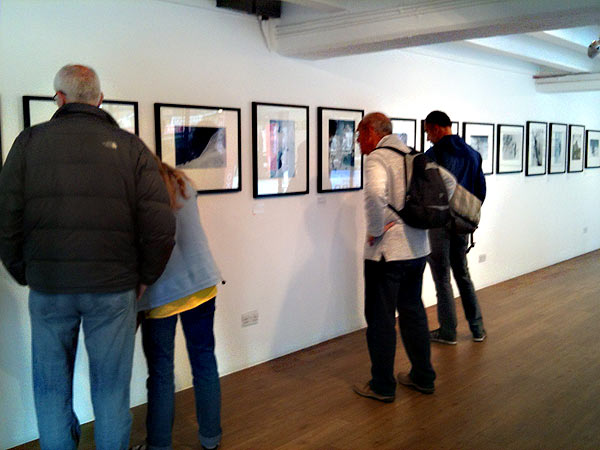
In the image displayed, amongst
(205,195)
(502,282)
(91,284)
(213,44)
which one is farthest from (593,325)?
(91,284)

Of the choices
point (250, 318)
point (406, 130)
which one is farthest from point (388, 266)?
point (406, 130)

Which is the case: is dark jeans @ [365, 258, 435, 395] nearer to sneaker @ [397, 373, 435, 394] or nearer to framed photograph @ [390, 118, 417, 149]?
sneaker @ [397, 373, 435, 394]

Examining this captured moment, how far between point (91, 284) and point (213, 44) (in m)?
2.13

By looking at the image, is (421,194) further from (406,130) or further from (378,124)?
(406,130)

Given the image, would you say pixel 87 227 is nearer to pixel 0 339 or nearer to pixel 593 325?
pixel 0 339

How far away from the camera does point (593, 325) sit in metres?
5.38

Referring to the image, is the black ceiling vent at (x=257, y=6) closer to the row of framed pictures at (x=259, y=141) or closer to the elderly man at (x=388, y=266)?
the row of framed pictures at (x=259, y=141)

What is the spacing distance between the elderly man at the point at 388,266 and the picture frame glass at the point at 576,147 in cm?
577

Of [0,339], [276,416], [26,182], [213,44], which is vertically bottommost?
[276,416]

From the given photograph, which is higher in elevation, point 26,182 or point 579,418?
point 26,182

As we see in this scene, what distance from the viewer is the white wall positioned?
3.17 metres

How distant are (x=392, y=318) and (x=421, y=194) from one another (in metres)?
0.75

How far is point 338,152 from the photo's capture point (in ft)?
16.4

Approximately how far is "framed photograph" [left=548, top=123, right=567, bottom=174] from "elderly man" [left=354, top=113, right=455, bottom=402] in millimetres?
5033
